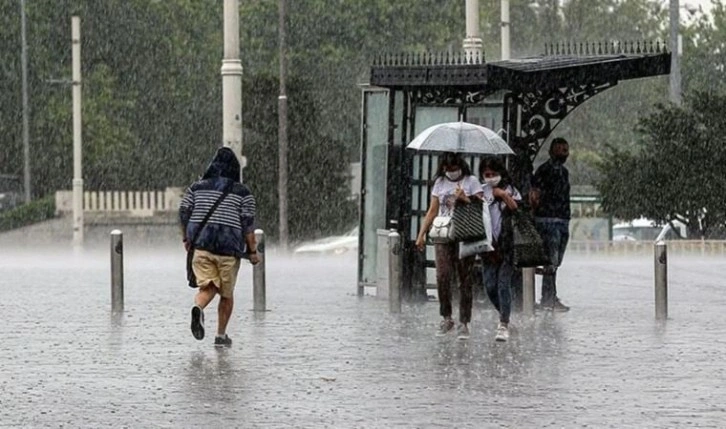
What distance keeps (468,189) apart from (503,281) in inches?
32.8

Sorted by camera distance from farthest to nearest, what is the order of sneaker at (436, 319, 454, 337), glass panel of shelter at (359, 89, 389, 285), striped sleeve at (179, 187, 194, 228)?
1. glass panel of shelter at (359, 89, 389, 285)
2. sneaker at (436, 319, 454, 337)
3. striped sleeve at (179, 187, 194, 228)

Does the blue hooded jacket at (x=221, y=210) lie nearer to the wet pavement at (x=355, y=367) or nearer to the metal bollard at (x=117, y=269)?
the wet pavement at (x=355, y=367)

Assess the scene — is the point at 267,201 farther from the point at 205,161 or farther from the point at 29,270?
the point at 29,270

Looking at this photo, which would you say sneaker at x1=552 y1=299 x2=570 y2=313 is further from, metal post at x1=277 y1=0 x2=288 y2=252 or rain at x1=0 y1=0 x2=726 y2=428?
metal post at x1=277 y1=0 x2=288 y2=252

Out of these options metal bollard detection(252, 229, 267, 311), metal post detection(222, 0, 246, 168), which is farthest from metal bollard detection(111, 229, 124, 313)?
metal post detection(222, 0, 246, 168)

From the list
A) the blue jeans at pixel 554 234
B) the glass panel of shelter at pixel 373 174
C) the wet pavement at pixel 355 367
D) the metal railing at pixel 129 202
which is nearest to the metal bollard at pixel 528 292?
the wet pavement at pixel 355 367

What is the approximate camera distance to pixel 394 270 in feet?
68.7

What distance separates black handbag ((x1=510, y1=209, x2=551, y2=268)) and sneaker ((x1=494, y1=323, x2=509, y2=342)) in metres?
0.65

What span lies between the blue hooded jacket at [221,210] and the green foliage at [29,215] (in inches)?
1861

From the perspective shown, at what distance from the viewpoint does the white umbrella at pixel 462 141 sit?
733 inches

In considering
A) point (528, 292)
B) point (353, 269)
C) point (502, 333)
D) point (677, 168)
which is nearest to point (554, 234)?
point (528, 292)

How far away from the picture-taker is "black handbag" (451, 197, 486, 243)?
17641mm

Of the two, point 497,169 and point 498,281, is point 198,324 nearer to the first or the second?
point 498,281

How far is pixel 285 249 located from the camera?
55656 mm
